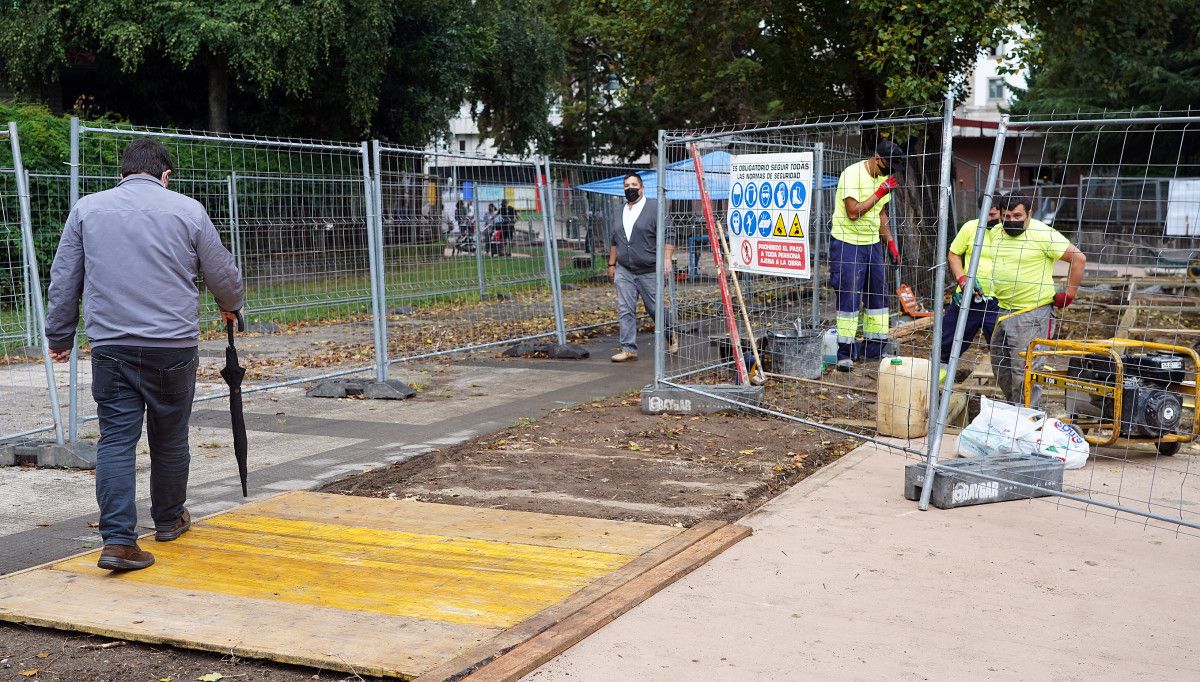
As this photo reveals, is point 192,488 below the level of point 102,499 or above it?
below

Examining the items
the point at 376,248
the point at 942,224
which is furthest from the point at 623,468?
the point at 376,248

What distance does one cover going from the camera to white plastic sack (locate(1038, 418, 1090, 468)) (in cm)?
665

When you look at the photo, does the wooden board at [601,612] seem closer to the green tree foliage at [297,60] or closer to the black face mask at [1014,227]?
the black face mask at [1014,227]

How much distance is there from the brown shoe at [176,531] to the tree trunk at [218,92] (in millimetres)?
20805

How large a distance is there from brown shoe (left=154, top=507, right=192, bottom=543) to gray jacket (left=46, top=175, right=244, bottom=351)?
0.92m

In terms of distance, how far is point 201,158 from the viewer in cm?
1316

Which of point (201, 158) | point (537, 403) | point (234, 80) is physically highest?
point (234, 80)

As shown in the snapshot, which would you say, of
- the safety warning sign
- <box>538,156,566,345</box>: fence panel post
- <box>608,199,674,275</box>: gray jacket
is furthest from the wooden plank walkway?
<box>538,156,566,345</box>: fence panel post

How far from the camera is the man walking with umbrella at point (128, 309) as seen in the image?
5094 millimetres

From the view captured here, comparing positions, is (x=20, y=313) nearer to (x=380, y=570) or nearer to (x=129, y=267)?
(x=129, y=267)

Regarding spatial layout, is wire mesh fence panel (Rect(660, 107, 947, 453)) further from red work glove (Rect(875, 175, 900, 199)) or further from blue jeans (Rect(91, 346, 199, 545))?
blue jeans (Rect(91, 346, 199, 545))

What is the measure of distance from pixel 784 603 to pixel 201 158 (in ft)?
34.6

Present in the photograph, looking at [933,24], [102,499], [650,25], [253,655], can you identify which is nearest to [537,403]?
[102,499]

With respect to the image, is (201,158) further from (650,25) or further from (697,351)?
(650,25)
